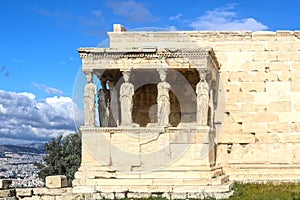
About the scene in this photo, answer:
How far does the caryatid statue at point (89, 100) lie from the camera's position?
1573cm

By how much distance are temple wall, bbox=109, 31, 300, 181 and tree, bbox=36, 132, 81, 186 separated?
490 inches

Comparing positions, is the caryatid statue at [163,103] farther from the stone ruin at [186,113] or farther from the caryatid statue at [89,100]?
the caryatid statue at [89,100]

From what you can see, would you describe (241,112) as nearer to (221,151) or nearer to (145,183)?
(221,151)

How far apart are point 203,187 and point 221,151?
14.1ft

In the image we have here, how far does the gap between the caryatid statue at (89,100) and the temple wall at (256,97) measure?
2487 mm

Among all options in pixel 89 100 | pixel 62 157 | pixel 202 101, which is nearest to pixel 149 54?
pixel 202 101

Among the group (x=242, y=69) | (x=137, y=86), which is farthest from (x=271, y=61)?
(x=137, y=86)

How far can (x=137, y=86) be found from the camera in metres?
18.3

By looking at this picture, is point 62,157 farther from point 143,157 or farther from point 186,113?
point 143,157

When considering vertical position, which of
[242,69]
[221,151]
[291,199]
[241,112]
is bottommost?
[291,199]

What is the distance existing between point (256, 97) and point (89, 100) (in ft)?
19.9

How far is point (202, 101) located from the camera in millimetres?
15953

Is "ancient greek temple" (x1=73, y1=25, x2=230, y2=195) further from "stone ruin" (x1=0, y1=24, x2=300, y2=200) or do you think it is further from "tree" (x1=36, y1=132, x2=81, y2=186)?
"tree" (x1=36, y1=132, x2=81, y2=186)

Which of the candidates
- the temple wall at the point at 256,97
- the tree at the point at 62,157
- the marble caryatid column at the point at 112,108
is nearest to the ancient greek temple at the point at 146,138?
the marble caryatid column at the point at 112,108
